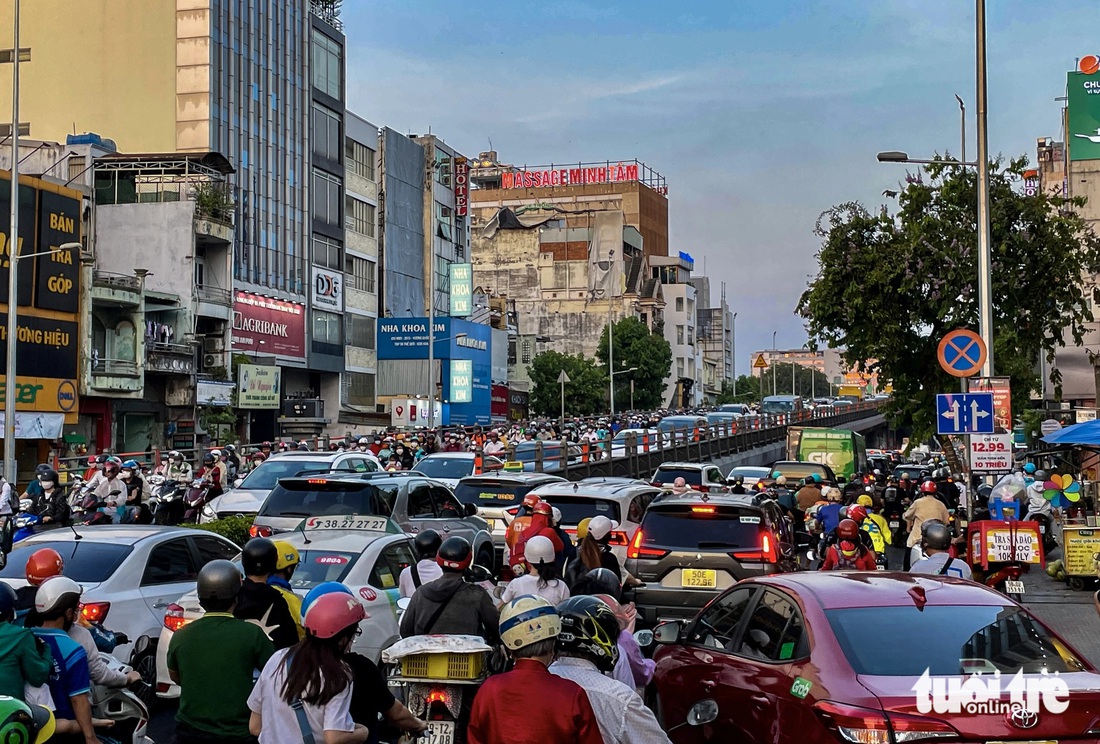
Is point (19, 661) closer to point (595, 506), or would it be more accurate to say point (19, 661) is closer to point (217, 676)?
point (217, 676)

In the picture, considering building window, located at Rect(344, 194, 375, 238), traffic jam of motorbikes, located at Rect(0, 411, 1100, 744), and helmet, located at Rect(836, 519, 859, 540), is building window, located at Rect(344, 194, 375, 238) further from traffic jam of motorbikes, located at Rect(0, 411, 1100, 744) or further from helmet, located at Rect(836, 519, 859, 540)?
helmet, located at Rect(836, 519, 859, 540)

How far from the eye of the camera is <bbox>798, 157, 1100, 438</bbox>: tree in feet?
82.2

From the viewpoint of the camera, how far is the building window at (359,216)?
74.2m

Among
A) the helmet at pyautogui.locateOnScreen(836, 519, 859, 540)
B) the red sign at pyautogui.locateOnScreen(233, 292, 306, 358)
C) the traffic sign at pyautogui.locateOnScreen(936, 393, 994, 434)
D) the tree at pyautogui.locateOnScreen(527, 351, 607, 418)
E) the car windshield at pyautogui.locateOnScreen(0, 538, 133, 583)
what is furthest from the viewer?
the tree at pyautogui.locateOnScreen(527, 351, 607, 418)

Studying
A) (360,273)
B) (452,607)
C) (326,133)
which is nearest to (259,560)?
(452,607)

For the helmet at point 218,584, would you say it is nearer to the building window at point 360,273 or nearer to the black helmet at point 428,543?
the black helmet at point 428,543

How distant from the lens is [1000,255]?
25047 millimetres

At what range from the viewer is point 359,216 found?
75.7 meters

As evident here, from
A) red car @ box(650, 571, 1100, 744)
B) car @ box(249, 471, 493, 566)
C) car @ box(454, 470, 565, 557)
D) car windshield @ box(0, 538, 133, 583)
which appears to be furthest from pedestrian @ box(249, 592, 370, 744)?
car @ box(454, 470, 565, 557)

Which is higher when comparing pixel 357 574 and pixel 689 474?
pixel 689 474

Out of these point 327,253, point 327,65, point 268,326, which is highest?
point 327,65
